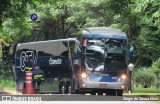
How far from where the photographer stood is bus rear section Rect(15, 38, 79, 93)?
24062 millimetres

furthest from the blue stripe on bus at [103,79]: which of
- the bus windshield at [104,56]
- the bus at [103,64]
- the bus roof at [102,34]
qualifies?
the bus roof at [102,34]

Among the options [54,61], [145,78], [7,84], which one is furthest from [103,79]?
[7,84]

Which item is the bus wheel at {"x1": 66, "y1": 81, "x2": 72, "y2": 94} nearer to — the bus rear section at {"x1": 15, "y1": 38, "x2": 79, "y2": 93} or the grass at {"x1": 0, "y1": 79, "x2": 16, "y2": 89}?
the bus rear section at {"x1": 15, "y1": 38, "x2": 79, "y2": 93}

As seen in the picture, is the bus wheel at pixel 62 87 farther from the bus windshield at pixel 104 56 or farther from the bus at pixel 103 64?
the bus windshield at pixel 104 56

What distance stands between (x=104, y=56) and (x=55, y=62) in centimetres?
337

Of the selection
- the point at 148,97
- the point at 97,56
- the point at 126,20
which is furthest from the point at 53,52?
the point at 148,97

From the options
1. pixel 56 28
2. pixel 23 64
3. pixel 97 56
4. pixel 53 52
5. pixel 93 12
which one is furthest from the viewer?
pixel 56 28

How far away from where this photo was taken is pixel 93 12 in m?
33.3

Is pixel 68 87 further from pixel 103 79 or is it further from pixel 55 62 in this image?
pixel 103 79

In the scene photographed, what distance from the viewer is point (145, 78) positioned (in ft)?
108

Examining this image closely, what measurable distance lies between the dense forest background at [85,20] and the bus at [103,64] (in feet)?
6.39

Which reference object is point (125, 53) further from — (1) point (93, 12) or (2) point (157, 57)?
(1) point (93, 12)

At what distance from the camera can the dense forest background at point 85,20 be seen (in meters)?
16.1

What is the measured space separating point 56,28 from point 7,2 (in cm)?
2439
